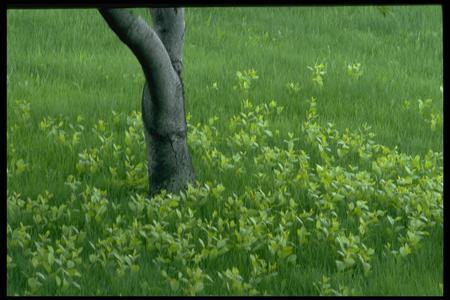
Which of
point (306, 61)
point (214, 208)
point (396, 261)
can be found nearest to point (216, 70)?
point (306, 61)

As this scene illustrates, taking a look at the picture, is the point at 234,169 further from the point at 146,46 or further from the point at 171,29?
the point at 146,46

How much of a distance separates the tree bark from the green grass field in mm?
239

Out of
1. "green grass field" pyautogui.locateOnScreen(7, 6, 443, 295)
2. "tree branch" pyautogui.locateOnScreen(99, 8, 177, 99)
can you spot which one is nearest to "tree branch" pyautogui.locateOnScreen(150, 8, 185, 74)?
"tree branch" pyautogui.locateOnScreen(99, 8, 177, 99)

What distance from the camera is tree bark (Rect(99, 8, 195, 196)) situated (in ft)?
24.3

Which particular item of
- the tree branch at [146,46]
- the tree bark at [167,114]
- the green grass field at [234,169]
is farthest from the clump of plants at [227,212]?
the tree branch at [146,46]

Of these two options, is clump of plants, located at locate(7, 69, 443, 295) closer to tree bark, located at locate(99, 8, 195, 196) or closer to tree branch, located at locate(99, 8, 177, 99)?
tree bark, located at locate(99, 8, 195, 196)

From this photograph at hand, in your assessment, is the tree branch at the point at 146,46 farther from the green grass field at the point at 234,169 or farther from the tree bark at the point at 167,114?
the green grass field at the point at 234,169

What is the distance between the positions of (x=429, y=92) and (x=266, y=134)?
287 cm

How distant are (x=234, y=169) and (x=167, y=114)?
991mm

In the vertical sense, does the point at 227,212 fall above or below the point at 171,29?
below

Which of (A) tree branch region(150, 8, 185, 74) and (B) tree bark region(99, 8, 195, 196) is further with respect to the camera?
(A) tree branch region(150, 8, 185, 74)

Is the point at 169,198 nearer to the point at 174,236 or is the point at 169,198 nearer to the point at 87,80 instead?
the point at 174,236

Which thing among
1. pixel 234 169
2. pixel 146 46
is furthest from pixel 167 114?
pixel 234 169

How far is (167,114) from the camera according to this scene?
24.7 feet
